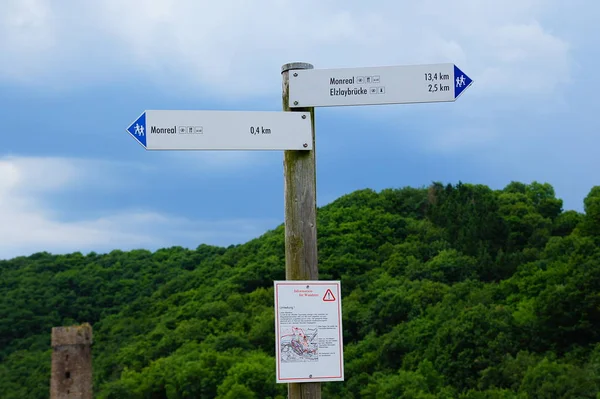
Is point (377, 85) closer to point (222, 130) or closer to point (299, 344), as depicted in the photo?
point (222, 130)

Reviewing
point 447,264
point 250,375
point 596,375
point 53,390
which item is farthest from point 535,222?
point 53,390

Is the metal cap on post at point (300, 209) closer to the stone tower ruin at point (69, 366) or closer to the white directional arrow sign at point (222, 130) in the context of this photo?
the white directional arrow sign at point (222, 130)

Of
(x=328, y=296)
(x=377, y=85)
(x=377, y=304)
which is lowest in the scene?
(x=328, y=296)

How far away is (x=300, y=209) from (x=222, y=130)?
0.70 m

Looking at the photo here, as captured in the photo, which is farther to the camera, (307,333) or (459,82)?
(459,82)

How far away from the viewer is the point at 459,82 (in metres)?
5.49

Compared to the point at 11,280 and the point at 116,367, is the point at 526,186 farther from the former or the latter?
the point at 11,280

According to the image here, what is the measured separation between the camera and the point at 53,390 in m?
43.6

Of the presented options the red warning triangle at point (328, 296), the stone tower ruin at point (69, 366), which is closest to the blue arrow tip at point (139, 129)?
the red warning triangle at point (328, 296)

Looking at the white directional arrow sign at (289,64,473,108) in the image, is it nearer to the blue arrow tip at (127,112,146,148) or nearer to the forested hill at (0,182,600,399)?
the blue arrow tip at (127,112,146,148)

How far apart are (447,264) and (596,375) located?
31595 millimetres

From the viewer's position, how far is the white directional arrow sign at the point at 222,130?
17.1 ft

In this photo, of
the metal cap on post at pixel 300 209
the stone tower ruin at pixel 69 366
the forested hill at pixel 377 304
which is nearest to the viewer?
the metal cap on post at pixel 300 209

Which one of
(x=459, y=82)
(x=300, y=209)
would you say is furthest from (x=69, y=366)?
(x=459, y=82)
